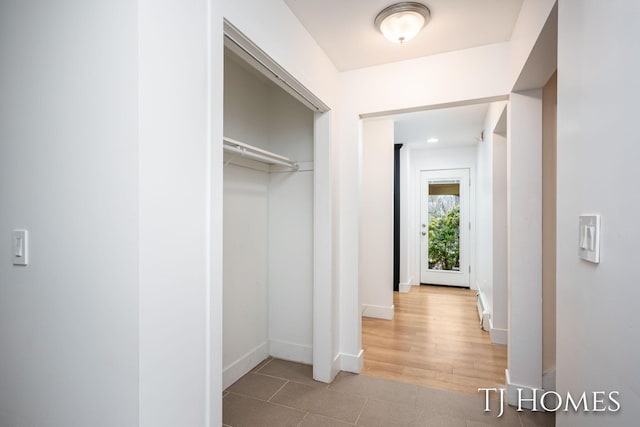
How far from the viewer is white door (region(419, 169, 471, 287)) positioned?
581 cm

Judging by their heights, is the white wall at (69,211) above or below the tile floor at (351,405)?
above

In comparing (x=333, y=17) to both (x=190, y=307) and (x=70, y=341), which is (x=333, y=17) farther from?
(x=70, y=341)

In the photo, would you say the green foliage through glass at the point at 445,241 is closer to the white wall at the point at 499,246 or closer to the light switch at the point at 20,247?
the white wall at the point at 499,246

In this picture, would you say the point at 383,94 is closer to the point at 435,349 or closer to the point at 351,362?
Answer: the point at 351,362

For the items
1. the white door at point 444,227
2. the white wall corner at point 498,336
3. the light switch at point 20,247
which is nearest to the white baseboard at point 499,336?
the white wall corner at point 498,336

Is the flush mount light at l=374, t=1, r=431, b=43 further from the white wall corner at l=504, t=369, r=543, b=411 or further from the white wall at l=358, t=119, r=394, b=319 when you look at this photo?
the white wall corner at l=504, t=369, r=543, b=411

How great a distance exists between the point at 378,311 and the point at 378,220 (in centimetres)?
115

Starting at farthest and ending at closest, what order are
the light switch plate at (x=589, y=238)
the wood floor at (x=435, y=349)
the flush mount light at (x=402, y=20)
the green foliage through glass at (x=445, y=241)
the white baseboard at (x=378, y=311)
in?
the green foliage through glass at (x=445, y=241), the white baseboard at (x=378, y=311), the wood floor at (x=435, y=349), the flush mount light at (x=402, y=20), the light switch plate at (x=589, y=238)

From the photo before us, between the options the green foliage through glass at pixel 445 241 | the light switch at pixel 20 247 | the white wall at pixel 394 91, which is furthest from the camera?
the green foliage through glass at pixel 445 241

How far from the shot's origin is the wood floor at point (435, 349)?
2461 millimetres

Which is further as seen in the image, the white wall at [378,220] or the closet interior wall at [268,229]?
the white wall at [378,220]

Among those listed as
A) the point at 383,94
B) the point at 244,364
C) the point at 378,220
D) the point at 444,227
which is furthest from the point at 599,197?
the point at 444,227

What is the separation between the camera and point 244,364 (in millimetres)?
2506

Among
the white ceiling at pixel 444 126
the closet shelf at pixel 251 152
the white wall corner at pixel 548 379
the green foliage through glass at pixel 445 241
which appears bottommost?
the white wall corner at pixel 548 379
